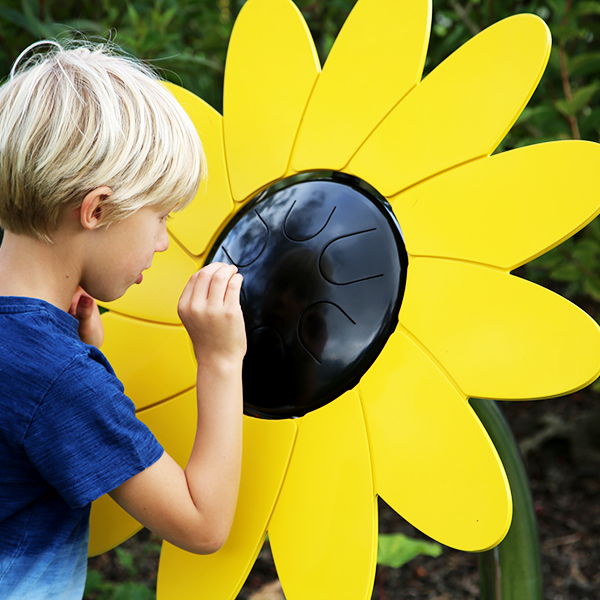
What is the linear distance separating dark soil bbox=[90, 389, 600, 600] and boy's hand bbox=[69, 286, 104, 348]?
1.09m

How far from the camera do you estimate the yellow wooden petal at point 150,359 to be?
761mm

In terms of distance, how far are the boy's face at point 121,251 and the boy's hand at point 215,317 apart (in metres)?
0.07

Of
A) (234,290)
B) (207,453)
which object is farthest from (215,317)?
(207,453)

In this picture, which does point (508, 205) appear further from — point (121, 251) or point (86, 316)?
point (86, 316)

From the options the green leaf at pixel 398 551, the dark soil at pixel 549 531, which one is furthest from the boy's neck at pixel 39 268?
the dark soil at pixel 549 531

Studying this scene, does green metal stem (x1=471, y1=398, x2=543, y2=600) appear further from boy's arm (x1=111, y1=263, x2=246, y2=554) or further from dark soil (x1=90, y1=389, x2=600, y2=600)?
dark soil (x1=90, y1=389, x2=600, y2=600)

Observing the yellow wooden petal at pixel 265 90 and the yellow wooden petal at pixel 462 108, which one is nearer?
the yellow wooden petal at pixel 462 108

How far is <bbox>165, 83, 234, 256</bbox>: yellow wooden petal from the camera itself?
0.80 meters

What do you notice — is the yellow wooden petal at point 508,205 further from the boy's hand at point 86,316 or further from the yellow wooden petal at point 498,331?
the boy's hand at point 86,316

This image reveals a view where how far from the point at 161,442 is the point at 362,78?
498mm

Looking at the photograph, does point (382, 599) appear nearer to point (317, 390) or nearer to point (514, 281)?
point (317, 390)

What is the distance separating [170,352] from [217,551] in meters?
0.25

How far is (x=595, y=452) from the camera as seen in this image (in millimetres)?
1866

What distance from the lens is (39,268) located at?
2.12 ft
